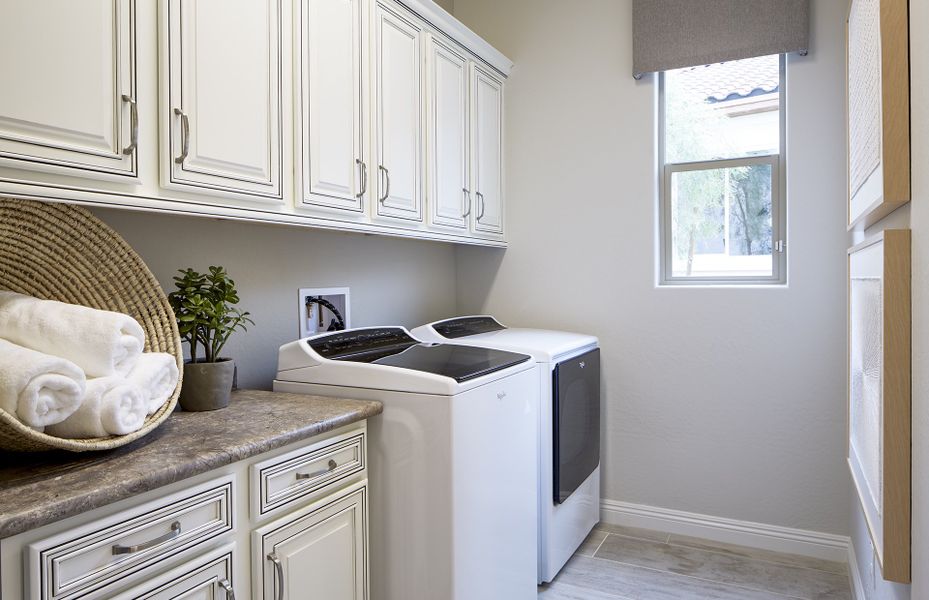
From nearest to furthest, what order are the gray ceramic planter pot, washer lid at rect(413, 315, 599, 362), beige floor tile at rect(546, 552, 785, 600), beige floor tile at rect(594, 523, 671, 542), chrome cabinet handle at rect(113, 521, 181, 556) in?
chrome cabinet handle at rect(113, 521, 181, 556) < the gray ceramic planter pot < beige floor tile at rect(546, 552, 785, 600) < washer lid at rect(413, 315, 599, 362) < beige floor tile at rect(594, 523, 671, 542)

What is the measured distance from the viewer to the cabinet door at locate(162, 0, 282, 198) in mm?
1463

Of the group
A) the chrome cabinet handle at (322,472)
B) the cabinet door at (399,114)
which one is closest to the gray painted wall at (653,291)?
the cabinet door at (399,114)

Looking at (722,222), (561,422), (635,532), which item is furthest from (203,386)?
(722,222)

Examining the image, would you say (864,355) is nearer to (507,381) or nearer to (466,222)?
(507,381)

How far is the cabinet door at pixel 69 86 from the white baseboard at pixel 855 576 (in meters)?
2.54

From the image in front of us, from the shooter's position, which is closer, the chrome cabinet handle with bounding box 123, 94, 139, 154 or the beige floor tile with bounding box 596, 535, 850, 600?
the chrome cabinet handle with bounding box 123, 94, 139, 154

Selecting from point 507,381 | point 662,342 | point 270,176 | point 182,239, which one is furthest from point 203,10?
point 662,342

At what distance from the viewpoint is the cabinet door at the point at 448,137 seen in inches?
101

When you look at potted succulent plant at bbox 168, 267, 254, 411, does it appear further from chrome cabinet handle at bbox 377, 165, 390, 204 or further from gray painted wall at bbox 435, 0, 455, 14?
gray painted wall at bbox 435, 0, 455, 14

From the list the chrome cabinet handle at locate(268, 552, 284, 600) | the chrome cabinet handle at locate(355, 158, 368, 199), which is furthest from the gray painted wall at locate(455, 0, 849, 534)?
the chrome cabinet handle at locate(268, 552, 284, 600)

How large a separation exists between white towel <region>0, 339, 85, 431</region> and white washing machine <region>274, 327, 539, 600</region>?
0.84 m

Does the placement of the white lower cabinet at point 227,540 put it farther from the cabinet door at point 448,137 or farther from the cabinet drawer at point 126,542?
the cabinet door at point 448,137

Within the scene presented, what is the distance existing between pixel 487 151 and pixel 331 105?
1213mm

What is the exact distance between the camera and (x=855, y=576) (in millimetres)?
2379
